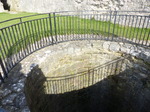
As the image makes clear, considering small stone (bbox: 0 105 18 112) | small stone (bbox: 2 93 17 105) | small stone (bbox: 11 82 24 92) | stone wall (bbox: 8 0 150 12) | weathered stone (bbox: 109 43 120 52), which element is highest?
stone wall (bbox: 8 0 150 12)

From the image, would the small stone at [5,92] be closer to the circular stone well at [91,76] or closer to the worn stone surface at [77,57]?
the worn stone surface at [77,57]

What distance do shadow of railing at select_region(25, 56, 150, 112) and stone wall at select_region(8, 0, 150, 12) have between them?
302 cm

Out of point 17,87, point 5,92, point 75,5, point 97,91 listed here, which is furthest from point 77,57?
point 75,5

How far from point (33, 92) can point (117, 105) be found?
3994mm

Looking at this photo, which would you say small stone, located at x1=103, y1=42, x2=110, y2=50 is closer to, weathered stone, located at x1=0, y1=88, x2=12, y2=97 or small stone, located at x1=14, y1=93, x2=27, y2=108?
small stone, located at x1=14, y1=93, x2=27, y2=108

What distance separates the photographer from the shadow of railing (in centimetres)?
504

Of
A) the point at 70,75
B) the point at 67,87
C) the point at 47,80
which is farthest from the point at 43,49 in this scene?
the point at 67,87

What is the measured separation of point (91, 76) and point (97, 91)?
84 centimetres

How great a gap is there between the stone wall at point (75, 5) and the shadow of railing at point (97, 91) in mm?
3016

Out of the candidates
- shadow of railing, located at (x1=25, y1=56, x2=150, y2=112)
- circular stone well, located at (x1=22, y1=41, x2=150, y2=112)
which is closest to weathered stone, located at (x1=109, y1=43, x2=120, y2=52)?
circular stone well, located at (x1=22, y1=41, x2=150, y2=112)

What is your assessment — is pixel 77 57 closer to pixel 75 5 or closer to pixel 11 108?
pixel 11 108

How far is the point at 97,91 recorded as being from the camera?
6219 mm

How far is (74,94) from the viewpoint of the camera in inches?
238

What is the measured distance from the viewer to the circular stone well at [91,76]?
15.2 feet
